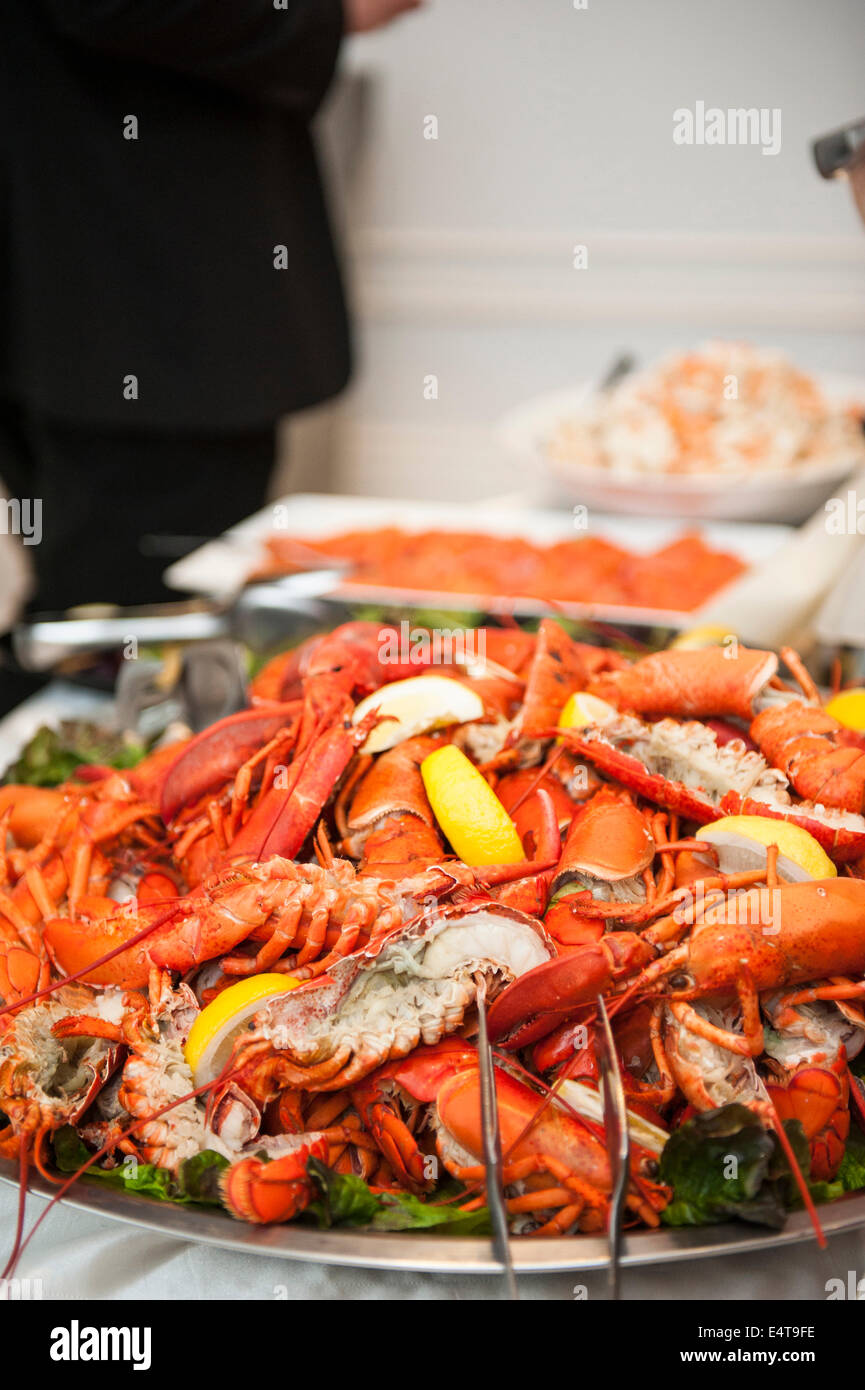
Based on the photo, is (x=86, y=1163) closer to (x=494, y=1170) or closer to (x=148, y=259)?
(x=494, y=1170)

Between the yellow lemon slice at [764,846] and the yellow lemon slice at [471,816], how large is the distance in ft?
0.59

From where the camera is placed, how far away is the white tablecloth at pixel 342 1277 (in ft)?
2.73

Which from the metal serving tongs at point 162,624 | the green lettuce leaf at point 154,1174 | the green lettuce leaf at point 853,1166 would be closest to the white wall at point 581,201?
the metal serving tongs at point 162,624

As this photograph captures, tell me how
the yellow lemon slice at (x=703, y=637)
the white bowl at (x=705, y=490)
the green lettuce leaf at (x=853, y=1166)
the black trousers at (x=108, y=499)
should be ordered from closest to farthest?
the green lettuce leaf at (x=853, y=1166) < the yellow lemon slice at (x=703, y=637) < the white bowl at (x=705, y=490) < the black trousers at (x=108, y=499)

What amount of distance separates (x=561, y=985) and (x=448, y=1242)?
0.66 ft

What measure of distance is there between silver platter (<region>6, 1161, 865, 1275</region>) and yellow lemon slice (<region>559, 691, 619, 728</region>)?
496 millimetres

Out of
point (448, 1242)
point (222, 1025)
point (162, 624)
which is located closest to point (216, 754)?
point (222, 1025)

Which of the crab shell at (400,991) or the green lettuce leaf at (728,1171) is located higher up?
the crab shell at (400,991)

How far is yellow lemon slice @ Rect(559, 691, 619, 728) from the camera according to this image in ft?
3.69

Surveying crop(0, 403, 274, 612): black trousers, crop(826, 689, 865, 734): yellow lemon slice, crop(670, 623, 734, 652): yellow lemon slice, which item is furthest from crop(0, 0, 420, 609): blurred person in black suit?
crop(826, 689, 865, 734): yellow lemon slice

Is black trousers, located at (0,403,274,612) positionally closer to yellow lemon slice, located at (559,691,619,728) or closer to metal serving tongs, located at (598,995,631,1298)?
yellow lemon slice, located at (559,691,619,728)

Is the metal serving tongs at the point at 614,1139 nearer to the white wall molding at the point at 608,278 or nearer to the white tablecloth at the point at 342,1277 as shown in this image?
the white tablecloth at the point at 342,1277

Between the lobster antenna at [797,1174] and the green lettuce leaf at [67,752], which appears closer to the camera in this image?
the lobster antenna at [797,1174]
